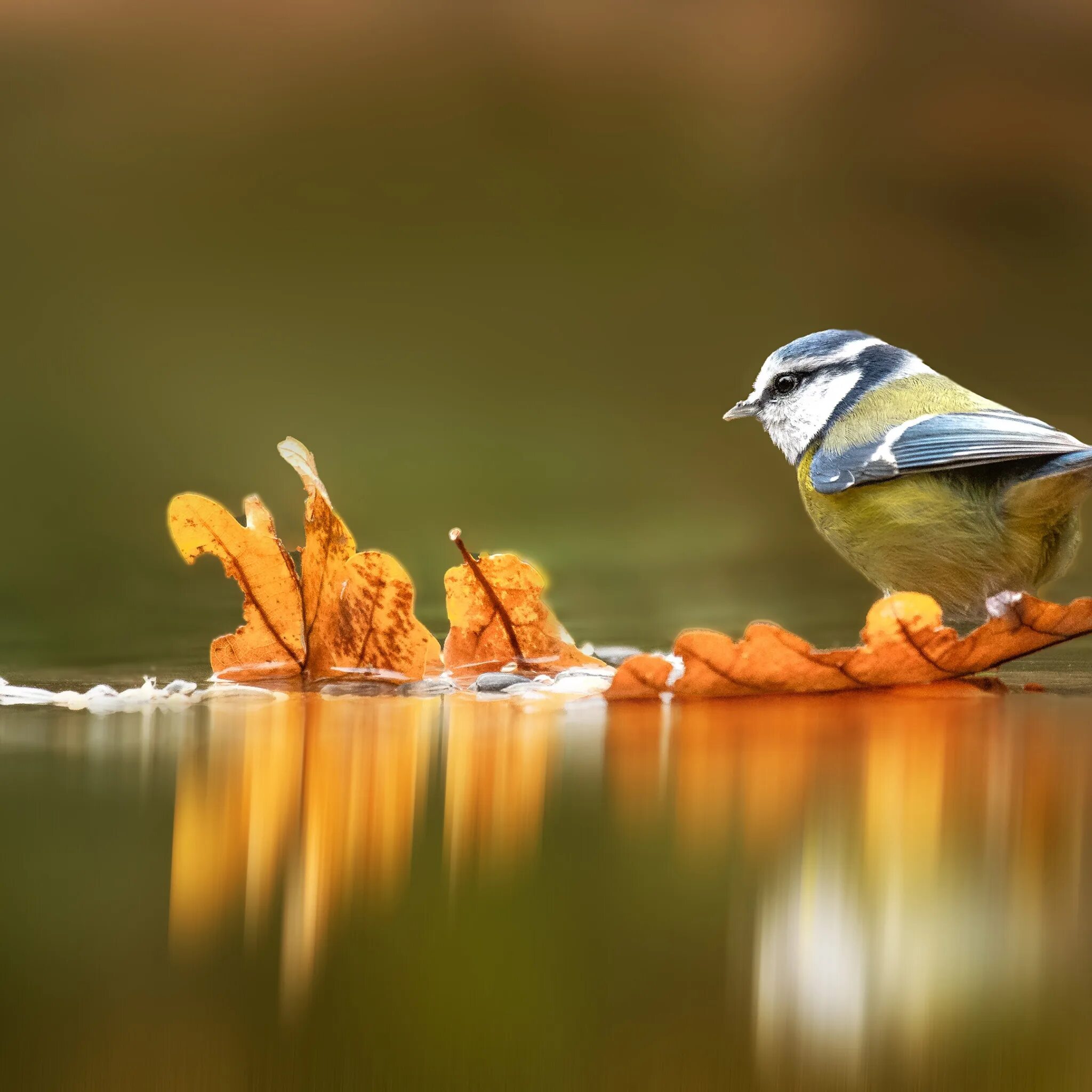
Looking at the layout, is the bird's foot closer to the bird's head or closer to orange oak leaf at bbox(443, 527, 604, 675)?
the bird's head

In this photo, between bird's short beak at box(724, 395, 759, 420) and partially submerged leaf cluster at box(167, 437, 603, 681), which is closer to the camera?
partially submerged leaf cluster at box(167, 437, 603, 681)

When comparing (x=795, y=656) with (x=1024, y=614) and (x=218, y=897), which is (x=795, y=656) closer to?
(x=1024, y=614)

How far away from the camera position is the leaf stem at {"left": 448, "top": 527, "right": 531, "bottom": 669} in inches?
36.0

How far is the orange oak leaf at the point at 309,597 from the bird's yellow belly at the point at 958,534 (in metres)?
0.39

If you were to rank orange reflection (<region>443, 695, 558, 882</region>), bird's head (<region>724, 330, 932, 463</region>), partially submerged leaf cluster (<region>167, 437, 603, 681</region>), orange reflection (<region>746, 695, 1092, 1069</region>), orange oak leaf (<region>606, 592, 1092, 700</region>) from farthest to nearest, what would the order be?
bird's head (<region>724, 330, 932, 463</region>), partially submerged leaf cluster (<region>167, 437, 603, 681</region>), orange oak leaf (<region>606, 592, 1092, 700</region>), orange reflection (<region>443, 695, 558, 882</region>), orange reflection (<region>746, 695, 1092, 1069</region>)

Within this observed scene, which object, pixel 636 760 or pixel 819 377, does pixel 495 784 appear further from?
pixel 819 377

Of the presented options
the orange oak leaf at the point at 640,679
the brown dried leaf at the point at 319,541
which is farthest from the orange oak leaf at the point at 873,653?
the brown dried leaf at the point at 319,541

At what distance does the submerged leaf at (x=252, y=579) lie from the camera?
92 cm

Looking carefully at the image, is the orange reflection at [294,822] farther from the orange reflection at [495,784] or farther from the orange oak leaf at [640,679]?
the orange oak leaf at [640,679]

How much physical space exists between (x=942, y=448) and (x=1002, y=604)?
0.15m

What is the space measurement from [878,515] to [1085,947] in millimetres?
664

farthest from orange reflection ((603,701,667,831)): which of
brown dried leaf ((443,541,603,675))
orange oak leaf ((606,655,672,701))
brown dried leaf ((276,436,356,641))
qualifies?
brown dried leaf ((276,436,356,641))

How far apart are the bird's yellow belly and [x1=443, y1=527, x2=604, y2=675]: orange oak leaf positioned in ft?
0.90

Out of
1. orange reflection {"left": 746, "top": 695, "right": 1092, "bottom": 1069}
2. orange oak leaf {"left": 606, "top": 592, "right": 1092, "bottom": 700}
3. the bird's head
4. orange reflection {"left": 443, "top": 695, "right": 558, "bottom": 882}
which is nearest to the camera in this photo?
orange reflection {"left": 746, "top": 695, "right": 1092, "bottom": 1069}
